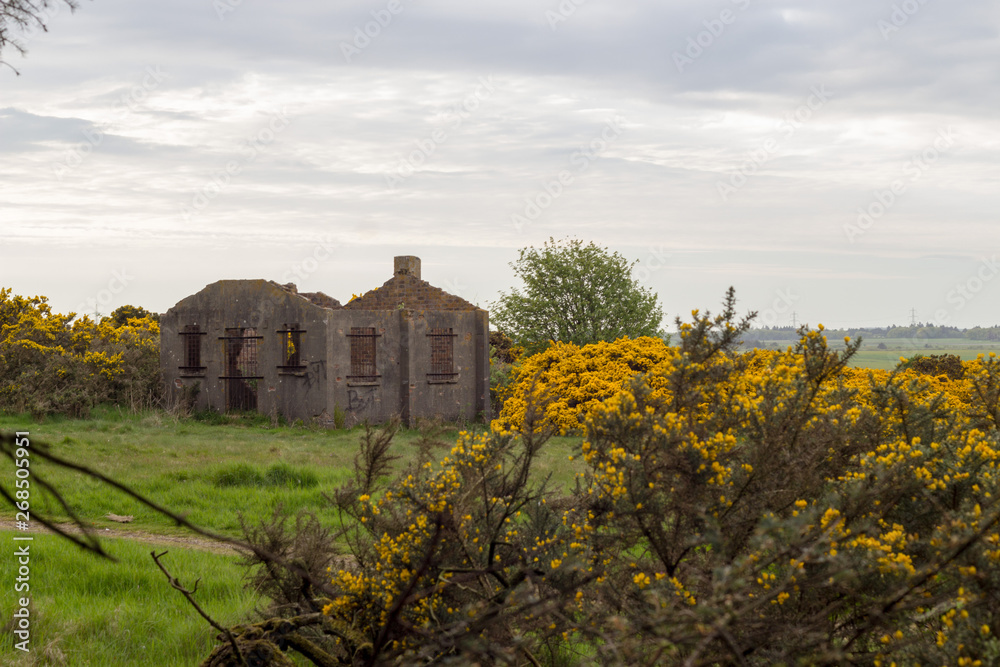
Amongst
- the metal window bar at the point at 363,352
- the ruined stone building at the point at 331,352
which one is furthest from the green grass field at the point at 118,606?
the metal window bar at the point at 363,352

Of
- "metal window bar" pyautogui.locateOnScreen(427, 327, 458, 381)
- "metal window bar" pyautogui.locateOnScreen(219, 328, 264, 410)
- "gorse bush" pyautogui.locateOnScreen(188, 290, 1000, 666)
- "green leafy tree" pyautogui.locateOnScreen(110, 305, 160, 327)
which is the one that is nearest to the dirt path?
"gorse bush" pyautogui.locateOnScreen(188, 290, 1000, 666)

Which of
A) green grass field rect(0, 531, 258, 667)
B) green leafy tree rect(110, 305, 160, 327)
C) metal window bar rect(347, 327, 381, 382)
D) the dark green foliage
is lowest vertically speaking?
green grass field rect(0, 531, 258, 667)

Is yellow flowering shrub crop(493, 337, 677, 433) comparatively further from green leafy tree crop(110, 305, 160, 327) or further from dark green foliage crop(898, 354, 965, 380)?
green leafy tree crop(110, 305, 160, 327)


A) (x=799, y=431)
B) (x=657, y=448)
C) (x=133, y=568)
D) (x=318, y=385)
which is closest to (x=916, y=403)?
(x=799, y=431)

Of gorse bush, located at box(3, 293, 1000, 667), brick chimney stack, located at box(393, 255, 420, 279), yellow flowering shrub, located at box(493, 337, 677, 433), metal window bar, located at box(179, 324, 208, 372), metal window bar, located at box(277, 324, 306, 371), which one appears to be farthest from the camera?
brick chimney stack, located at box(393, 255, 420, 279)

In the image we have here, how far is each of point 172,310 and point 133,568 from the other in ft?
56.3

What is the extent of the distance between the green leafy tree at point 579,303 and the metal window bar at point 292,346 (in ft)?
32.0

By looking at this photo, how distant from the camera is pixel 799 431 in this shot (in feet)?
13.2

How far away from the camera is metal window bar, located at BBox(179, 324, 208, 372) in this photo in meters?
22.6

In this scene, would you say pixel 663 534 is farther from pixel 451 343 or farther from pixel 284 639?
pixel 451 343

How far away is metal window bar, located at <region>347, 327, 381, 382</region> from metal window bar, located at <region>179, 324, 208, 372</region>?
4.61 meters

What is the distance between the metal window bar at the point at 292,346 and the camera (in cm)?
2144

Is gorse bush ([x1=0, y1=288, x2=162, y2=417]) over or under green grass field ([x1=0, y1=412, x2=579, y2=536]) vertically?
over

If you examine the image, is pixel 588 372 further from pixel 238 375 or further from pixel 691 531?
pixel 691 531
